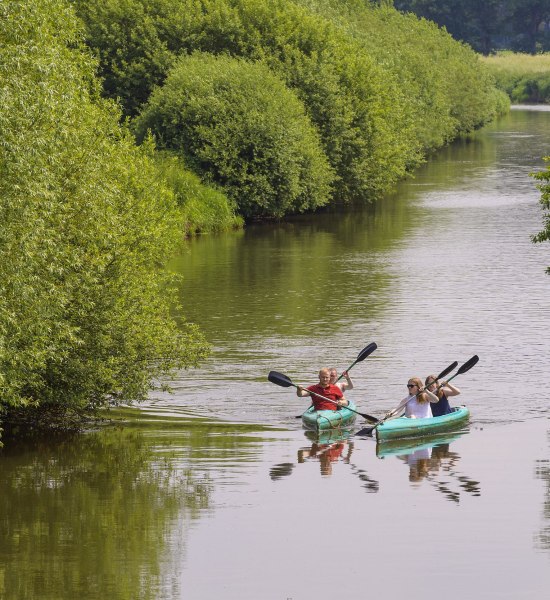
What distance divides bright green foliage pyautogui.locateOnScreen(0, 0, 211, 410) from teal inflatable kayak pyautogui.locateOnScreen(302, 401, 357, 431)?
2508 mm

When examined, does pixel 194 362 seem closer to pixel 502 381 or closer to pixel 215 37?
pixel 502 381

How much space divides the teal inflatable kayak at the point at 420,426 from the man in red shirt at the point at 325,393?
1394 mm

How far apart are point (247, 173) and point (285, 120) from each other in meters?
2.79

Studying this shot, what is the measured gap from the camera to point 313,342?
35.6 meters

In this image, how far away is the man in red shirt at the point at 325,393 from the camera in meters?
27.9

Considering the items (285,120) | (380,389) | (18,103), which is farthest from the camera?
(285,120)

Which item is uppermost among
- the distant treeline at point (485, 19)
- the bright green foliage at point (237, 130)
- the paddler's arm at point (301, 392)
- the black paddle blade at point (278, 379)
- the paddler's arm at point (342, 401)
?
the distant treeline at point (485, 19)

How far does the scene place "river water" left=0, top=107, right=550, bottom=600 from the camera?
62.0 feet

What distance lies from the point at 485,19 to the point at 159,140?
139 metres

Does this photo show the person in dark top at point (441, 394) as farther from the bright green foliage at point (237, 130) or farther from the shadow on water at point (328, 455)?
the bright green foliage at point (237, 130)

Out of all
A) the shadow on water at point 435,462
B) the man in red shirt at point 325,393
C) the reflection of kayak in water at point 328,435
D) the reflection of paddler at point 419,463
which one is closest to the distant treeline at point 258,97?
the man in red shirt at point 325,393

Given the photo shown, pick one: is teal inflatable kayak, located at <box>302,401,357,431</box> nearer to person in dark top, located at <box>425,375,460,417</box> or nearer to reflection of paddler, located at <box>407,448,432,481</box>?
person in dark top, located at <box>425,375,460,417</box>

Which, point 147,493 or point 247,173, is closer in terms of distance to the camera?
point 147,493

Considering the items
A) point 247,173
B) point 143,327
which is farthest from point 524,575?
point 247,173
